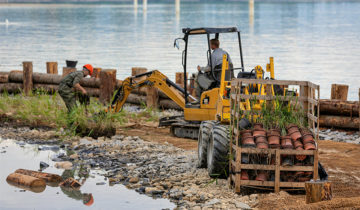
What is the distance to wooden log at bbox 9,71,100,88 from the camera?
67.7ft

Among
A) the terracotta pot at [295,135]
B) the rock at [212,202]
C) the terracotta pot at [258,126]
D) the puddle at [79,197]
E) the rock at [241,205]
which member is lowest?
the puddle at [79,197]

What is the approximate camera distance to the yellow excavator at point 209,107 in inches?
399

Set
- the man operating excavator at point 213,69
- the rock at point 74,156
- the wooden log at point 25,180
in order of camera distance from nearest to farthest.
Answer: the wooden log at point 25,180 < the rock at point 74,156 < the man operating excavator at point 213,69

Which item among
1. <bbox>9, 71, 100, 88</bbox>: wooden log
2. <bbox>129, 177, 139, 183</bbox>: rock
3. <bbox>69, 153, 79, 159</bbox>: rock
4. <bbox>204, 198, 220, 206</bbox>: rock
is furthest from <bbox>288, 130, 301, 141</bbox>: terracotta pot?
<bbox>9, 71, 100, 88</bbox>: wooden log

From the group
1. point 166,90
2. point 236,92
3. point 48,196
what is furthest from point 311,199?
point 166,90

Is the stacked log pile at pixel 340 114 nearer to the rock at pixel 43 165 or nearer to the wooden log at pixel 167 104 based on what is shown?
the wooden log at pixel 167 104

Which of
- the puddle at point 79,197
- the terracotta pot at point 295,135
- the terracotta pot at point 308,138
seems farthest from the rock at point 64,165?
the terracotta pot at point 308,138

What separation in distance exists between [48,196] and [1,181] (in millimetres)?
1266

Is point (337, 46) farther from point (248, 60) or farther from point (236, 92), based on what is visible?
point (236, 92)

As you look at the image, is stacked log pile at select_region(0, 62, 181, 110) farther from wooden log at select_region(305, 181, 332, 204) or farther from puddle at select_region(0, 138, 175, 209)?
wooden log at select_region(305, 181, 332, 204)

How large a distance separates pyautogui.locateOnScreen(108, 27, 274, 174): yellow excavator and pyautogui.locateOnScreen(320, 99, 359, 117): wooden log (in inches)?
114

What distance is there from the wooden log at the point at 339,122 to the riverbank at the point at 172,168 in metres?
1.59

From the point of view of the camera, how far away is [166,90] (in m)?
15.6

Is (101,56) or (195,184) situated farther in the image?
(101,56)
